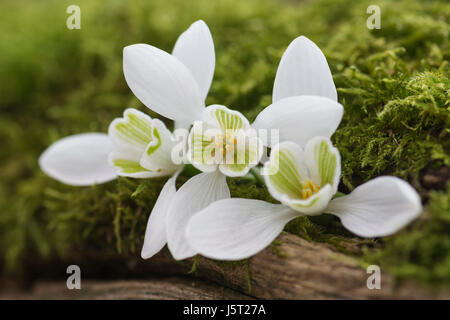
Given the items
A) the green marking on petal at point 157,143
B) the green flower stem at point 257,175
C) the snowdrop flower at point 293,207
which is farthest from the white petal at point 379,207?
the green marking on petal at point 157,143

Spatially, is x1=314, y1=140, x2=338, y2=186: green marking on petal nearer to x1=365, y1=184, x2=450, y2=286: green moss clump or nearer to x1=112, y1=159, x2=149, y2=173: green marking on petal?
x1=365, y1=184, x2=450, y2=286: green moss clump

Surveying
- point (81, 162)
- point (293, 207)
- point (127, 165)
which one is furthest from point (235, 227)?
point (81, 162)

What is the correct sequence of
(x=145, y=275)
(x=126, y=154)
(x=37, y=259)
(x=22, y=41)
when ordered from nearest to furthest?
(x=126, y=154)
(x=145, y=275)
(x=37, y=259)
(x=22, y=41)

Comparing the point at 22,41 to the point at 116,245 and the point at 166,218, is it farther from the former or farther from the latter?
the point at 166,218

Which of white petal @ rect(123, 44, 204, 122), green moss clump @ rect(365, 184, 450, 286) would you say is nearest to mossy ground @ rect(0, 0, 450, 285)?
green moss clump @ rect(365, 184, 450, 286)
